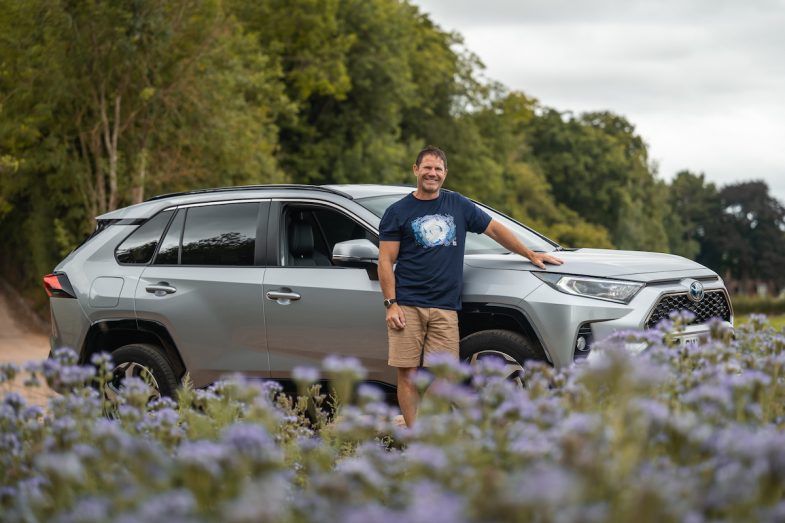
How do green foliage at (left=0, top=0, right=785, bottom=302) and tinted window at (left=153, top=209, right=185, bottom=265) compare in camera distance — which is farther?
green foliage at (left=0, top=0, right=785, bottom=302)

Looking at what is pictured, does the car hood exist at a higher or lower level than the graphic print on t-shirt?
lower

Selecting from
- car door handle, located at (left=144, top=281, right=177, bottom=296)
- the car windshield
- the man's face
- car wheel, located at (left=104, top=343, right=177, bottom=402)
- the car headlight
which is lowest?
car wheel, located at (left=104, top=343, right=177, bottom=402)

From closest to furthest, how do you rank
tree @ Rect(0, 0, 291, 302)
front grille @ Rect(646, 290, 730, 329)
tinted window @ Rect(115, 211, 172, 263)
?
front grille @ Rect(646, 290, 730, 329), tinted window @ Rect(115, 211, 172, 263), tree @ Rect(0, 0, 291, 302)

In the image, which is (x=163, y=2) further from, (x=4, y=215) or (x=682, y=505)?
(x=682, y=505)

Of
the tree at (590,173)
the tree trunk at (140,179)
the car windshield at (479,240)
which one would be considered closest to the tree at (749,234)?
the tree at (590,173)

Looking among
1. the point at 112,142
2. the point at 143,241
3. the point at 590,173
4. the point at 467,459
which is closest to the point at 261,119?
Answer: the point at 112,142

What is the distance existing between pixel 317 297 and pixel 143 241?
5.74ft

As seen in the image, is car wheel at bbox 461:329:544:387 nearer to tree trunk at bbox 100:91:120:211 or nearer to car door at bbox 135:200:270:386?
car door at bbox 135:200:270:386

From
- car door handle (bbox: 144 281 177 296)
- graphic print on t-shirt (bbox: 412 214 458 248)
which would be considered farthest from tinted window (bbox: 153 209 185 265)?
graphic print on t-shirt (bbox: 412 214 458 248)

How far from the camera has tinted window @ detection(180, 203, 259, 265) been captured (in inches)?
308

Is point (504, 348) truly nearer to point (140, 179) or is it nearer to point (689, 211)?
point (140, 179)

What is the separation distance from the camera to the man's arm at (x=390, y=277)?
6691 millimetres

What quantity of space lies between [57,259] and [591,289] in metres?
19.8

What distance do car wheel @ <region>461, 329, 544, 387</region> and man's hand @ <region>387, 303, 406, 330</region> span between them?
413 mm
